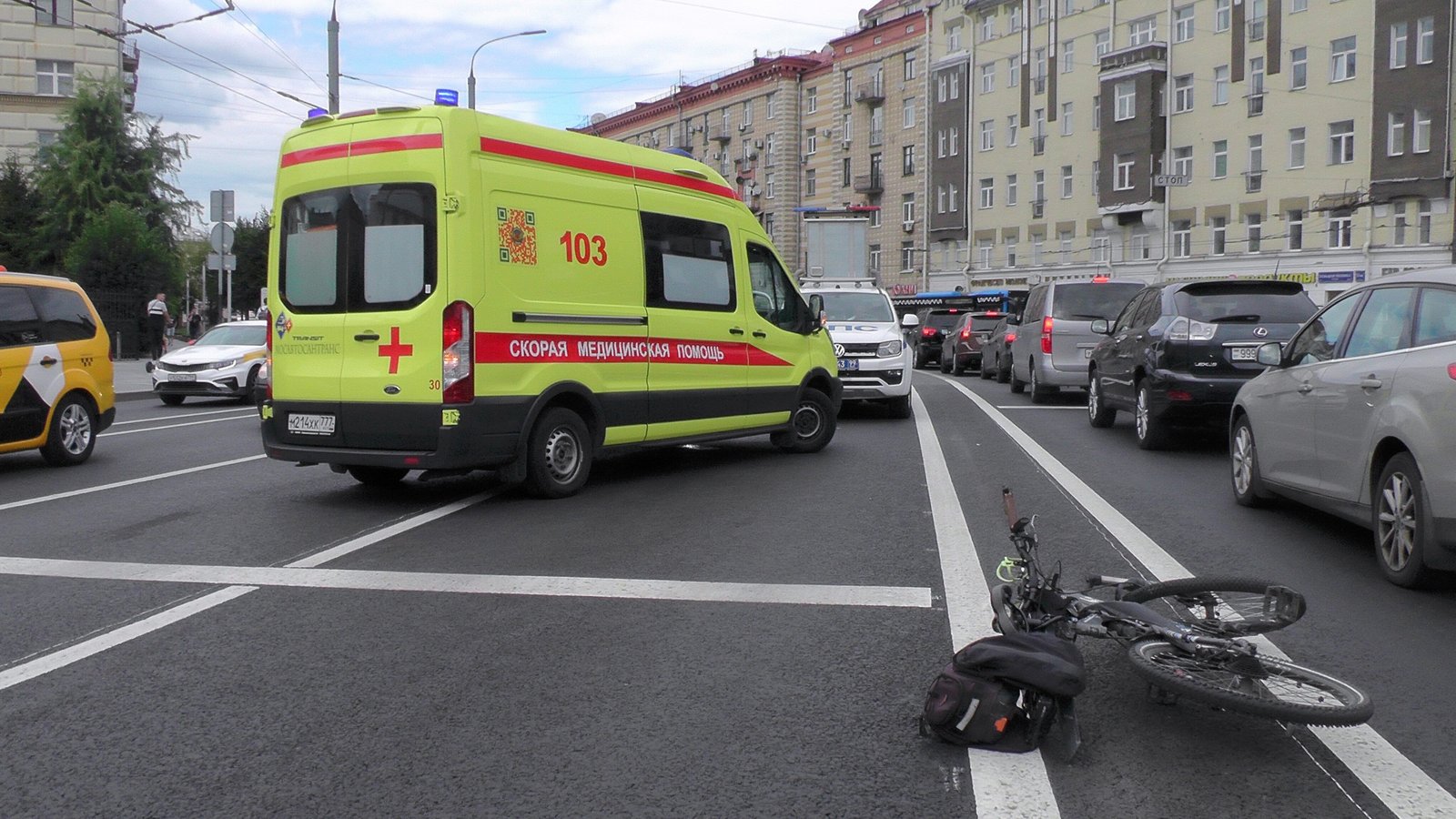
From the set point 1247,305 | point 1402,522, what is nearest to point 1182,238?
point 1247,305

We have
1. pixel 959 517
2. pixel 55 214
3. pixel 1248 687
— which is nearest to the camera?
pixel 1248 687

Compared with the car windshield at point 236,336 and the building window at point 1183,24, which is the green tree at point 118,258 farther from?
the building window at point 1183,24

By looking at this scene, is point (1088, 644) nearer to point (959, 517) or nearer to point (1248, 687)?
point (1248, 687)

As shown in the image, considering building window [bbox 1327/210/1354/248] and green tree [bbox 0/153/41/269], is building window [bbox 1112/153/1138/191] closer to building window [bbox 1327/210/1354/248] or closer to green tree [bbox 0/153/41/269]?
building window [bbox 1327/210/1354/248]

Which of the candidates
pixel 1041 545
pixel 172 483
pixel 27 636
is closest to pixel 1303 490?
pixel 1041 545

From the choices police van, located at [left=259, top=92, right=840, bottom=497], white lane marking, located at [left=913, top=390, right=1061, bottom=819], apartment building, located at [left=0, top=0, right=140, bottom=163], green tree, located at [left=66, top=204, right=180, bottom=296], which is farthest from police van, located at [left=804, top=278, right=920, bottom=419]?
apartment building, located at [left=0, top=0, right=140, bottom=163]

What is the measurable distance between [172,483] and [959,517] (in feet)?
20.6

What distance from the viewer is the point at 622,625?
5.64 metres

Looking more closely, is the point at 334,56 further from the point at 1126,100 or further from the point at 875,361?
the point at 1126,100

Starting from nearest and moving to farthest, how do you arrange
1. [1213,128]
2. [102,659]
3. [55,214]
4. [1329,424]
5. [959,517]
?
[102,659] < [1329,424] < [959,517] < [55,214] < [1213,128]

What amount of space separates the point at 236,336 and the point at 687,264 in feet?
47.8

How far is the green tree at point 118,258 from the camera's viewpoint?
3581 centimetres

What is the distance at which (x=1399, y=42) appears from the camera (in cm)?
4175

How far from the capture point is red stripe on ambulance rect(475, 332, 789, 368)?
8.87 m
